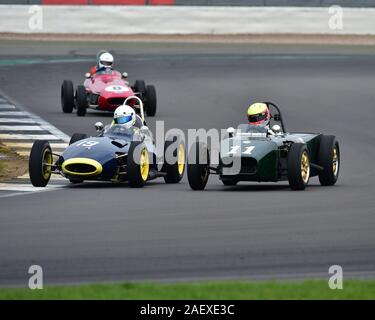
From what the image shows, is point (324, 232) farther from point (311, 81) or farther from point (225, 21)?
point (225, 21)

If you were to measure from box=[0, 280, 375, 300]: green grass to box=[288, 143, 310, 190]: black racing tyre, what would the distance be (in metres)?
6.65

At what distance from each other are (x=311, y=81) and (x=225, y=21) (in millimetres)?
10909

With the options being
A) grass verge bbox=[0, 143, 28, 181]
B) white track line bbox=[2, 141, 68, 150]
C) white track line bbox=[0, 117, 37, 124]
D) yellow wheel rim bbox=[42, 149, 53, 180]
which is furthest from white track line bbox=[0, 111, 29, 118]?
yellow wheel rim bbox=[42, 149, 53, 180]

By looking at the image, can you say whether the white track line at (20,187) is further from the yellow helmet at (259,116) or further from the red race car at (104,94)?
the red race car at (104,94)

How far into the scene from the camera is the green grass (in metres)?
11.0

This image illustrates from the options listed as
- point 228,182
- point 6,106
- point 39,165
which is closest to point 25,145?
point 39,165

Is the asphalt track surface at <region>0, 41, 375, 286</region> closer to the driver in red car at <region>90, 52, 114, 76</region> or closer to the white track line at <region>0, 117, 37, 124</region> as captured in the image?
the white track line at <region>0, 117, 37, 124</region>

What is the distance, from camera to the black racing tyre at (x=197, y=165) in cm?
1855

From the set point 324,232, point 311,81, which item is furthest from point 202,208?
point 311,81

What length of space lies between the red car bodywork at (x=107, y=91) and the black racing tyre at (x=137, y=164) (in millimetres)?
10228

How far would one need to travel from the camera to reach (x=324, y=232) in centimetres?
1445

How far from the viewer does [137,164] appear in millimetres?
18922
